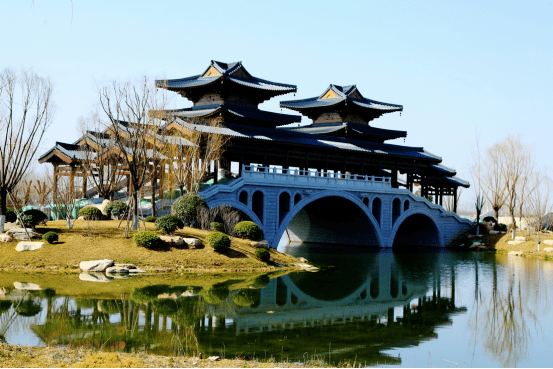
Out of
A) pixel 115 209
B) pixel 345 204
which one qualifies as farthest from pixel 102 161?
pixel 345 204

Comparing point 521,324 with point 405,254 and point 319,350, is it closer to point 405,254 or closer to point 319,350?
point 319,350

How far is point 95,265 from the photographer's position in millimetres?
27859

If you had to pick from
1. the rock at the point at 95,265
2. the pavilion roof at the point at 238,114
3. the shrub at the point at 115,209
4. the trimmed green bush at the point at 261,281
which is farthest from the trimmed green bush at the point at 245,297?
the pavilion roof at the point at 238,114

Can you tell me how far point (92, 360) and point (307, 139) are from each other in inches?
1519

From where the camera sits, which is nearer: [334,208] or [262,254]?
[262,254]

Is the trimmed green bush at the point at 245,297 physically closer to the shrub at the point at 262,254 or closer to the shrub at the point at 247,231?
the shrub at the point at 262,254

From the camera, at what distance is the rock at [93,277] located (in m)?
25.7

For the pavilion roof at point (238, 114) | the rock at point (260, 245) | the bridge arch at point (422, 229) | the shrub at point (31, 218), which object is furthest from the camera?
the bridge arch at point (422, 229)

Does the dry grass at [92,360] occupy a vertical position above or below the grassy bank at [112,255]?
below

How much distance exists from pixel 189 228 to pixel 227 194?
5.47 m

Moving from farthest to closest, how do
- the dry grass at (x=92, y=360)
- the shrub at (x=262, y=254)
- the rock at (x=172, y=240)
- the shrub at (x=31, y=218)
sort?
the shrub at (x=262, y=254) < the rock at (x=172, y=240) < the shrub at (x=31, y=218) < the dry grass at (x=92, y=360)

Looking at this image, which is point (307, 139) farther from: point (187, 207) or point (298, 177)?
point (187, 207)

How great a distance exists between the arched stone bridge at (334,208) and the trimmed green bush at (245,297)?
13.4 m

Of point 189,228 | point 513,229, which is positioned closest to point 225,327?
point 189,228
